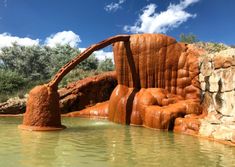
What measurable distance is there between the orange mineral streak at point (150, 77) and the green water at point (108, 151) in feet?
11.7

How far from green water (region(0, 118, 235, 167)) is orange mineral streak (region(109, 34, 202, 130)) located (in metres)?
3.56

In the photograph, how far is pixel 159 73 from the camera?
14.5 meters

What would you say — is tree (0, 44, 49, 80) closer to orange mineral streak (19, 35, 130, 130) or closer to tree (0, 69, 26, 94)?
tree (0, 69, 26, 94)

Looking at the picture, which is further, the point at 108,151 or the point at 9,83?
the point at 9,83

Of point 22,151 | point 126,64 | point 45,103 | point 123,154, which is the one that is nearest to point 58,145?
point 22,151

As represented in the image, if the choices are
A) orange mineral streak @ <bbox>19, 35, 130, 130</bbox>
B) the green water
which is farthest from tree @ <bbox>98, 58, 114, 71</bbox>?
the green water

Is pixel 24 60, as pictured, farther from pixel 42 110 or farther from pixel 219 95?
pixel 219 95

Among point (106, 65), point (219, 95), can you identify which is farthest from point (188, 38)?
point (219, 95)

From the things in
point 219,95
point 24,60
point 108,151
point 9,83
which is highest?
point 24,60

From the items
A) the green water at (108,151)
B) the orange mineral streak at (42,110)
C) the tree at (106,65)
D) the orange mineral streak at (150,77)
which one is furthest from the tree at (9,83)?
the green water at (108,151)

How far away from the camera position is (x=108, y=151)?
7.45m

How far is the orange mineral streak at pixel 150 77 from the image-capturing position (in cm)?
1349

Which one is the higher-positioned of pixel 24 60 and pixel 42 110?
pixel 24 60

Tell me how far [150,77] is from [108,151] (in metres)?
7.62
